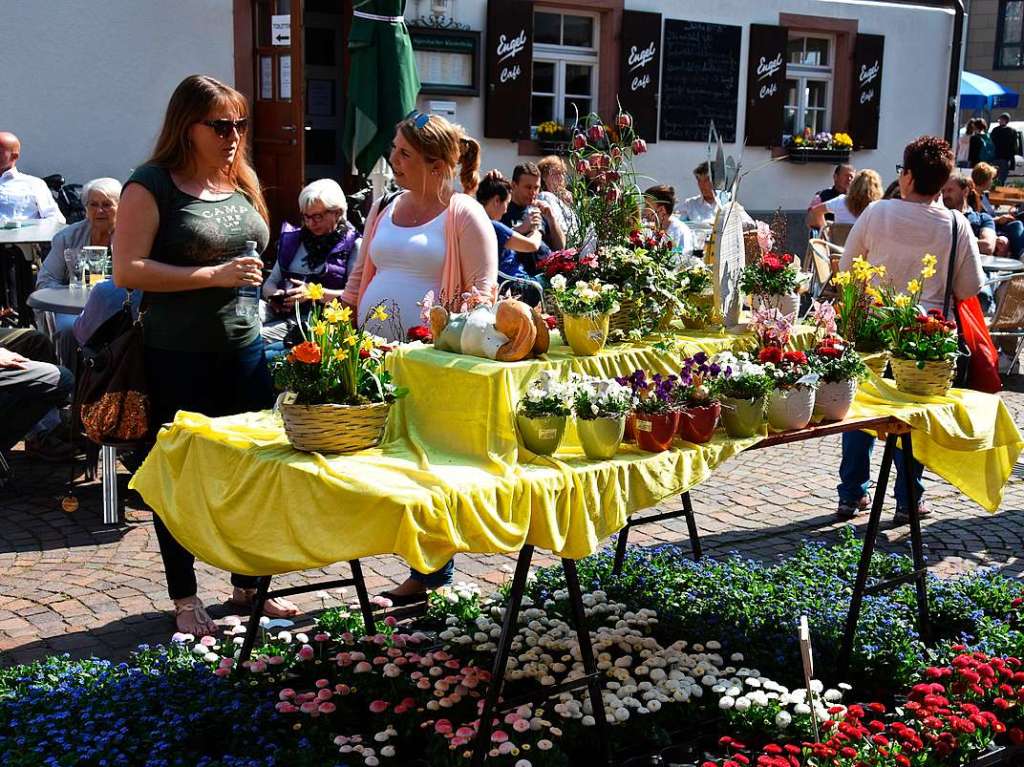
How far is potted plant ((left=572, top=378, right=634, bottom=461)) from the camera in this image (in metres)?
3.36

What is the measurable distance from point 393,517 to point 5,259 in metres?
7.02

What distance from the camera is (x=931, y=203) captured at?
5594 millimetres

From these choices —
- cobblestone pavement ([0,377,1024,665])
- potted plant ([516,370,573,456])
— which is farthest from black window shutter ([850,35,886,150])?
potted plant ([516,370,573,456])

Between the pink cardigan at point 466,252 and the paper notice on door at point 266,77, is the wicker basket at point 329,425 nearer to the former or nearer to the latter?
the pink cardigan at point 466,252

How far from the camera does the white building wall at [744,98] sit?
42.7 ft

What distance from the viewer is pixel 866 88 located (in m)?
16.0

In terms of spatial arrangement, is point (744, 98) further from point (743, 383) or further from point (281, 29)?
point (743, 383)

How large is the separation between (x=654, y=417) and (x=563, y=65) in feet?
35.1

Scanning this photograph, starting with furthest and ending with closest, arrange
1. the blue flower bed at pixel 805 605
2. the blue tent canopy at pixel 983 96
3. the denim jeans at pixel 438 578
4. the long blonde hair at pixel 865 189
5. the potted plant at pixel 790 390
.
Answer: the blue tent canopy at pixel 983 96, the long blonde hair at pixel 865 189, the denim jeans at pixel 438 578, the blue flower bed at pixel 805 605, the potted plant at pixel 790 390

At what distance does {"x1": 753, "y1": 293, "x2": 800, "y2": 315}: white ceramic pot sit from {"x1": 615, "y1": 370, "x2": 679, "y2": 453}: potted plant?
3.06ft

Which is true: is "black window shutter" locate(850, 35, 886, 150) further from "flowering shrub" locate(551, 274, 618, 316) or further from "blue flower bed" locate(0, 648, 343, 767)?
"blue flower bed" locate(0, 648, 343, 767)

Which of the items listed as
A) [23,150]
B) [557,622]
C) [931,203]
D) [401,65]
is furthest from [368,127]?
[557,622]

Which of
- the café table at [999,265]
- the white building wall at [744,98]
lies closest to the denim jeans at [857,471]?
the café table at [999,265]

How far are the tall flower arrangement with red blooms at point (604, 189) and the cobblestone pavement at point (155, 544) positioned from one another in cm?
168
